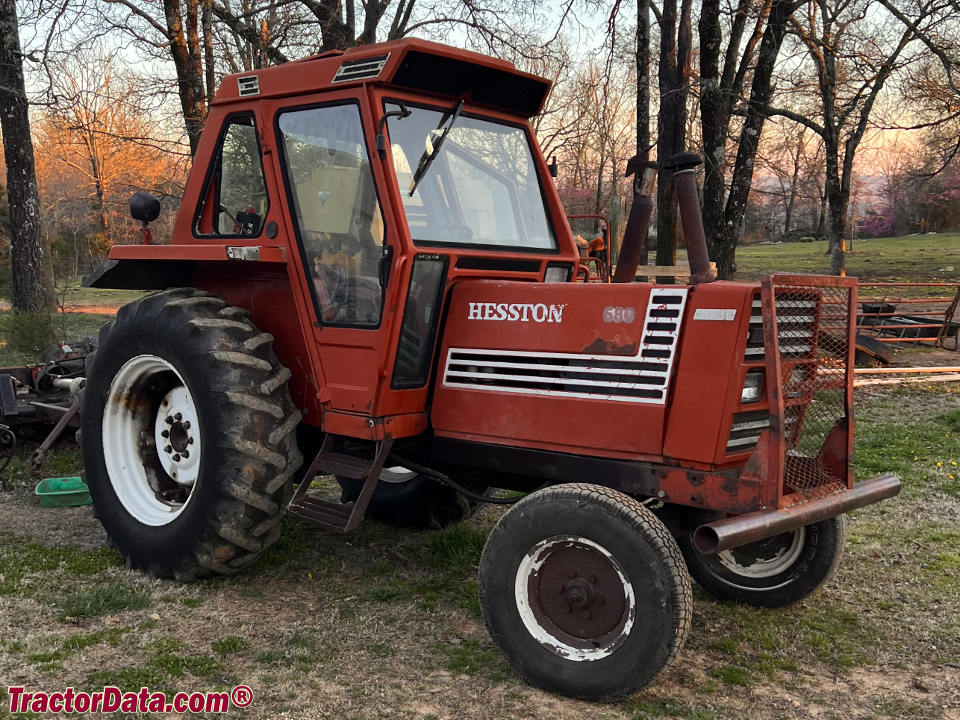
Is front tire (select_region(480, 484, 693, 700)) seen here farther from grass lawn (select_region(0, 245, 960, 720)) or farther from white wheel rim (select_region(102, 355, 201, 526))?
white wheel rim (select_region(102, 355, 201, 526))

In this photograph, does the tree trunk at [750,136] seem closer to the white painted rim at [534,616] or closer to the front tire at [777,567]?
the front tire at [777,567]

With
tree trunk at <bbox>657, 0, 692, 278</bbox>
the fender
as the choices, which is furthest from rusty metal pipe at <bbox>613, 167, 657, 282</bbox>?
tree trunk at <bbox>657, 0, 692, 278</bbox>

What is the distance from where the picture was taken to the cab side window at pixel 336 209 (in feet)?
13.6

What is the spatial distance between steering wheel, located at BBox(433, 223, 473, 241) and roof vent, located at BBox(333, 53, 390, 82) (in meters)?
0.79

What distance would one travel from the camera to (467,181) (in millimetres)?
4531

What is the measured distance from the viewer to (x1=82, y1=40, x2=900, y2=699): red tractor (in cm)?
349

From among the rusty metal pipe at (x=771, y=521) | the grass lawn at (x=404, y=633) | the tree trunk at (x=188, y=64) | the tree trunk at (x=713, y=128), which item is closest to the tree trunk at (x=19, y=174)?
the tree trunk at (x=188, y=64)

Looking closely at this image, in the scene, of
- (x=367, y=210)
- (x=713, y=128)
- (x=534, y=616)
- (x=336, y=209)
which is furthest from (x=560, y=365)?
(x=713, y=128)

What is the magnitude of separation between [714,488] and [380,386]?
5.33 ft

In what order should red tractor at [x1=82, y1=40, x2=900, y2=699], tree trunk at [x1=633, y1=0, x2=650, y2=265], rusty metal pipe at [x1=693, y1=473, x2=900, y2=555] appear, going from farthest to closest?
tree trunk at [x1=633, y1=0, x2=650, y2=265] → red tractor at [x1=82, y1=40, x2=900, y2=699] → rusty metal pipe at [x1=693, y1=473, x2=900, y2=555]

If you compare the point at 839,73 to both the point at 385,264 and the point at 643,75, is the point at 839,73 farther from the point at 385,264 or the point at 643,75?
the point at 385,264

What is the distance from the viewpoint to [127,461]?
4867 mm

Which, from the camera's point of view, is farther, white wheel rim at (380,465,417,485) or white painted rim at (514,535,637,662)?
white wheel rim at (380,465,417,485)

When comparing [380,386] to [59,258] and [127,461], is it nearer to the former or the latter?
[127,461]
